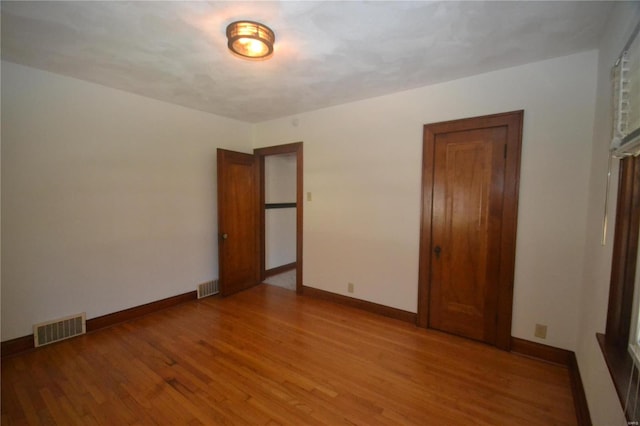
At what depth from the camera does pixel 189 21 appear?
1735mm

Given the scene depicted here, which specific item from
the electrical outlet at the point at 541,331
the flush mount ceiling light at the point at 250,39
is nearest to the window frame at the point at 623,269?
the electrical outlet at the point at 541,331

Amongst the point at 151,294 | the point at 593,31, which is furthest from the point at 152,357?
the point at 593,31

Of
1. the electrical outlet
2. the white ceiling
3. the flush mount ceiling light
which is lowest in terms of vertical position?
the electrical outlet

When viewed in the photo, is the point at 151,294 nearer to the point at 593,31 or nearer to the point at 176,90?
the point at 176,90

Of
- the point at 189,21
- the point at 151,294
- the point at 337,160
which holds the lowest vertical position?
the point at 151,294

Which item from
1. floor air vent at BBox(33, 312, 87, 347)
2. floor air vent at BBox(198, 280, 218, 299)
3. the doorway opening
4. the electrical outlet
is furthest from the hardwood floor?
the doorway opening

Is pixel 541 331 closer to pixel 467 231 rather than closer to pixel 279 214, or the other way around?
pixel 467 231

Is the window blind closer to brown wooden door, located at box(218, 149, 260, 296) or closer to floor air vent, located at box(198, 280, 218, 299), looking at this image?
brown wooden door, located at box(218, 149, 260, 296)

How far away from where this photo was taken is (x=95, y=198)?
9.13 ft

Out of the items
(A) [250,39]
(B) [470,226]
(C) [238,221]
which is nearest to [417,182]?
(B) [470,226]

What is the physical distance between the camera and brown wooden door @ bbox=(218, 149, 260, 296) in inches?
147

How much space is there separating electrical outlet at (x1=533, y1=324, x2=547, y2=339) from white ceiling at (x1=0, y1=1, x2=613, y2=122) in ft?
Result: 7.40

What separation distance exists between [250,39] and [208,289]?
3209 mm

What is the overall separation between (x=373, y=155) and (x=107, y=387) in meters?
3.19
